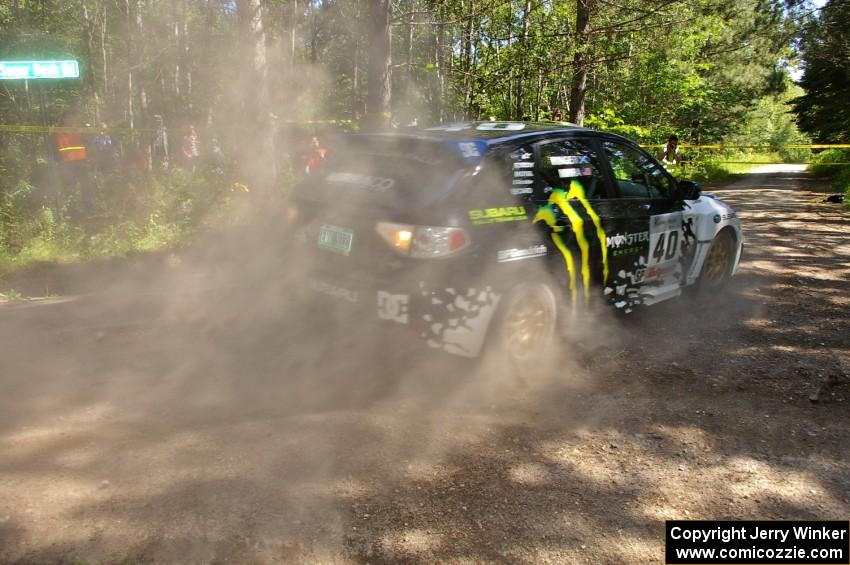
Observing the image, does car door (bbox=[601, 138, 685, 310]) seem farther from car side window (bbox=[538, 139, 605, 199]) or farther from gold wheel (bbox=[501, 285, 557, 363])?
gold wheel (bbox=[501, 285, 557, 363])

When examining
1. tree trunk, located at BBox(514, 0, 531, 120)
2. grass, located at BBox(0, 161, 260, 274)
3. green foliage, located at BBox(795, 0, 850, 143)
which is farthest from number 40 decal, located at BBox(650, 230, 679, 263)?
green foliage, located at BBox(795, 0, 850, 143)

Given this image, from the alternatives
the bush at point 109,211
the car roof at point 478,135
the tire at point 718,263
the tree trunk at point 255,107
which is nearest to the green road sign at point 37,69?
the bush at point 109,211

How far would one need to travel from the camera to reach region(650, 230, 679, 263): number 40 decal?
5.21 metres

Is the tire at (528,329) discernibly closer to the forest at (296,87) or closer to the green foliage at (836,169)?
the forest at (296,87)

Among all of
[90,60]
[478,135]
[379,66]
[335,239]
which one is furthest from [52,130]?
[90,60]

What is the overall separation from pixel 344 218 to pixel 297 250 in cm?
48

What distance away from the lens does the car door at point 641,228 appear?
4.85 m

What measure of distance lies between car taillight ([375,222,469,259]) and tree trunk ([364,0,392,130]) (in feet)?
21.3

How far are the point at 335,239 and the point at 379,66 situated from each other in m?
6.91

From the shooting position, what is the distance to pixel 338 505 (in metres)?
2.82

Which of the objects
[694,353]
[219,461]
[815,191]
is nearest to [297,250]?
[219,461]

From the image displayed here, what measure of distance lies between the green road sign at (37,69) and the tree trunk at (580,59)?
988 centimetres

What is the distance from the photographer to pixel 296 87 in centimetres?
1775

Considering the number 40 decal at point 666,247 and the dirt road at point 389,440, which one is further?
the number 40 decal at point 666,247
